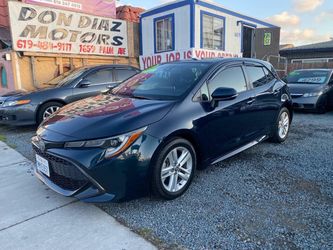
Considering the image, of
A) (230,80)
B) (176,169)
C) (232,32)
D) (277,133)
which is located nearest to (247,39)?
(232,32)

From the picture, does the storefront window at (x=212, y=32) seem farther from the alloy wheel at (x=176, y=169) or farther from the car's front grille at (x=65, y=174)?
the car's front grille at (x=65, y=174)

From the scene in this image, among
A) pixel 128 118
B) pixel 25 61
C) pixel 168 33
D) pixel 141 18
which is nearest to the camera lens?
pixel 128 118

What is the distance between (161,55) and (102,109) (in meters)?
9.52

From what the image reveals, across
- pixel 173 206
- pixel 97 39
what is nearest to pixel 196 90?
pixel 173 206

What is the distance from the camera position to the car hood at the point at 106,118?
2.55 m

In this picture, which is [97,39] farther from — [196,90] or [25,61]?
[196,90]

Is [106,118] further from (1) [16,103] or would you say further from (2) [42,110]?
(1) [16,103]

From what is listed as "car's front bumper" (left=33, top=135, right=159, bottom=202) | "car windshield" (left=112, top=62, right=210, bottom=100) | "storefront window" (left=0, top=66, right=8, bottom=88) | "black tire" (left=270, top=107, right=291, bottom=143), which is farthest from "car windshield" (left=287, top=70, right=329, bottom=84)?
"storefront window" (left=0, top=66, right=8, bottom=88)

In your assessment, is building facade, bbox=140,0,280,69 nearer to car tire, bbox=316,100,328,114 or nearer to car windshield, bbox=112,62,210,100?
car tire, bbox=316,100,328,114

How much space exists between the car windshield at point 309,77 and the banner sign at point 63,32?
23.7ft

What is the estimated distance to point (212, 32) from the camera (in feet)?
38.5

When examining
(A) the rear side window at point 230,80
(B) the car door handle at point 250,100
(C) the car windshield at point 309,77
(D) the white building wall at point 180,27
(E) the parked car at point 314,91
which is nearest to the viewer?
(A) the rear side window at point 230,80

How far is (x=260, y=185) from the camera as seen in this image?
329cm

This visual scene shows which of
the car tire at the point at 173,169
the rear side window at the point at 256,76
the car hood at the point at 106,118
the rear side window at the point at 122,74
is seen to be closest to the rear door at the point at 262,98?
the rear side window at the point at 256,76
